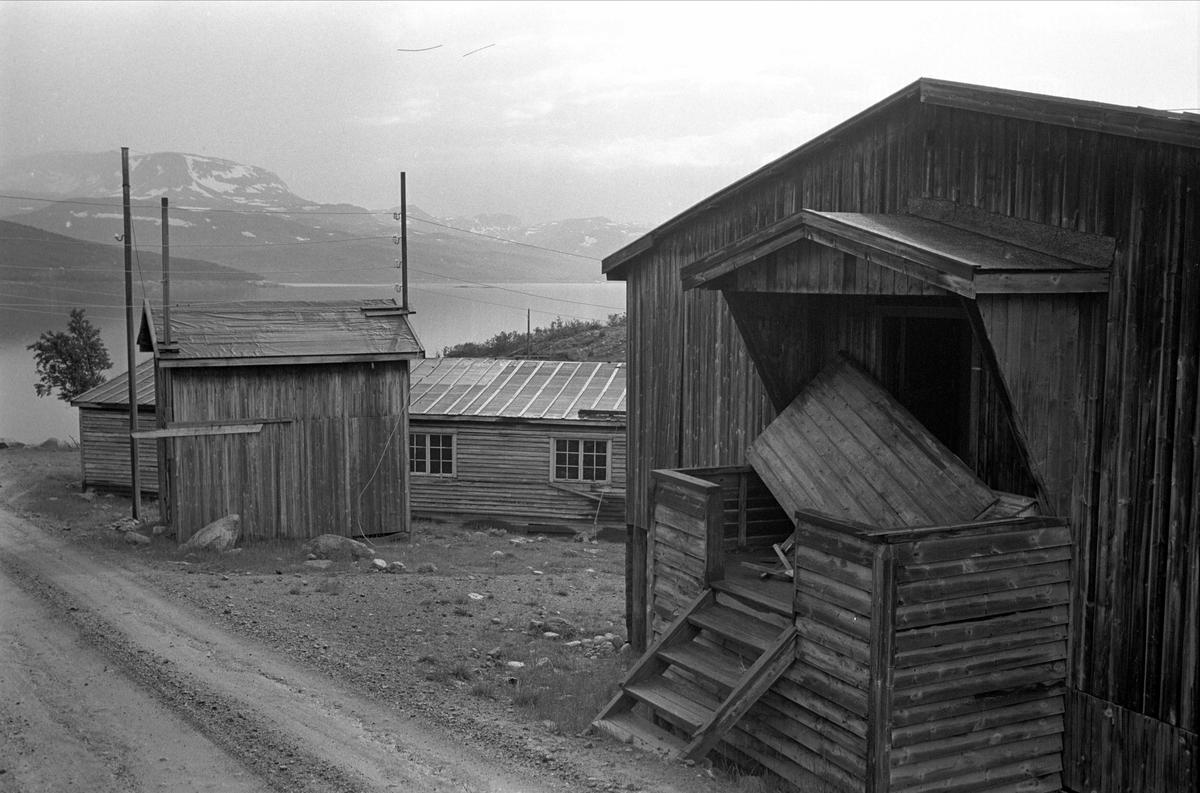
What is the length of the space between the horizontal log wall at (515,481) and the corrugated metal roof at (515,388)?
47 centimetres

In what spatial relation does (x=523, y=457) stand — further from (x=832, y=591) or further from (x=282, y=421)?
(x=832, y=591)

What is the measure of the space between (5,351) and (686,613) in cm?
9870

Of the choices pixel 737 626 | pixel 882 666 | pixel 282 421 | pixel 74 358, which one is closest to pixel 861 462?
pixel 737 626

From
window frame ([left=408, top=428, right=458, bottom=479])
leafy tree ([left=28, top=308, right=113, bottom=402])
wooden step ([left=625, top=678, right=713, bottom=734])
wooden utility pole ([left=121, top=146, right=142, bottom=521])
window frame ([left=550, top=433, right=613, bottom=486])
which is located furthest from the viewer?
leafy tree ([left=28, top=308, right=113, bottom=402])

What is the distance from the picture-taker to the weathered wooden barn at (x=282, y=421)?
22.3 meters

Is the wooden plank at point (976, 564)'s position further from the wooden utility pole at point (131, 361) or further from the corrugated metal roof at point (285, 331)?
the wooden utility pole at point (131, 361)

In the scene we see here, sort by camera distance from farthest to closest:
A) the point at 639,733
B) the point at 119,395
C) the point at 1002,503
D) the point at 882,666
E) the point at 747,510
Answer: the point at 119,395
the point at 747,510
the point at 639,733
the point at 1002,503
the point at 882,666

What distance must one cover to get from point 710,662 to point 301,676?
5068 millimetres

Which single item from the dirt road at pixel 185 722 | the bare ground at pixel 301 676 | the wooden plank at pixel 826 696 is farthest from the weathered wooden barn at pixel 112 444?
the wooden plank at pixel 826 696

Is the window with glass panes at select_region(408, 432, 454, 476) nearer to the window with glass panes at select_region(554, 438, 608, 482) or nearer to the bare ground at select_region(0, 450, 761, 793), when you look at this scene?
the window with glass panes at select_region(554, 438, 608, 482)

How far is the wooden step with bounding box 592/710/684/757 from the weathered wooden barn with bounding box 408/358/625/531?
16805 millimetres

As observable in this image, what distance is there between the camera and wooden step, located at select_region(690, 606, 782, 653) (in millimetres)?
9703

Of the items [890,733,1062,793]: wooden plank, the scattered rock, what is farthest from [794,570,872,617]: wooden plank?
the scattered rock

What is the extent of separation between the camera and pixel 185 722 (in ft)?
36.1
